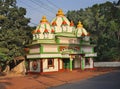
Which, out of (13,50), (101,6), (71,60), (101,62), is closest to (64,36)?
(71,60)

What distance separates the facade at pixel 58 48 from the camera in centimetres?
4271

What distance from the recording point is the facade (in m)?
42.7

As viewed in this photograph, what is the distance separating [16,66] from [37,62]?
560 centimetres

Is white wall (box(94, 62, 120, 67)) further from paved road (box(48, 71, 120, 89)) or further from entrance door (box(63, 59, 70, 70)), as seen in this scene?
paved road (box(48, 71, 120, 89))

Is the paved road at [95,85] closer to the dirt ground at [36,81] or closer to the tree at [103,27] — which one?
the dirt ground at [36,81]

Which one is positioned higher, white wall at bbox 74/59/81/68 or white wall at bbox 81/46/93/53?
white wall at bbox 81/46/93/53

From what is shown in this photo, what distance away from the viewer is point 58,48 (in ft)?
146

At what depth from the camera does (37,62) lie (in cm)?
4341

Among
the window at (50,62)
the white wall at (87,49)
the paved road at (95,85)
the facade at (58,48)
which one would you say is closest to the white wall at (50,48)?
the facade at (58,48)

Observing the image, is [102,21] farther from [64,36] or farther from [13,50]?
[13,50]

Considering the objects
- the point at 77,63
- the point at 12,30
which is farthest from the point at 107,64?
the point at 12,30

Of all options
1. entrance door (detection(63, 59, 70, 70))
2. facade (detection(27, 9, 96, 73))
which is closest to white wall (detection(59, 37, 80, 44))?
facade (detection(27, 9, 96, 73))

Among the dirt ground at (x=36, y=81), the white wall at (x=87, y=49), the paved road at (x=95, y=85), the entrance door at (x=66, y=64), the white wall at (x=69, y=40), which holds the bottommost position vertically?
the dirt ground at (x=36, y=81)

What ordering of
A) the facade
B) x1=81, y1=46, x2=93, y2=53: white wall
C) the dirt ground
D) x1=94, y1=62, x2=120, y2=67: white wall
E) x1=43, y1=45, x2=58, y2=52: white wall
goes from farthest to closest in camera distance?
1. x1=94, y1=62, x2=120, y2=67: white wall
2. x1=81, y1=46, x2=93, y2=53: white wall
3. the facade
4. x1=43, y1=45, x2=58, y2=52: white wall
5. the dirt ground
